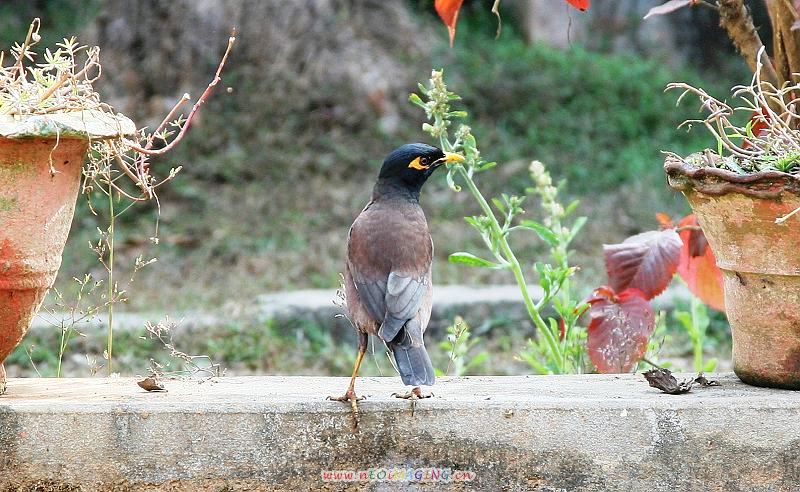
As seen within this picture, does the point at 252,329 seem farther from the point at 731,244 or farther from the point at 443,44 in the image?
the point at 443,44

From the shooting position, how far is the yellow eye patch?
3670 mm

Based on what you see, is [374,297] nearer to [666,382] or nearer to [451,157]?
[451,157]

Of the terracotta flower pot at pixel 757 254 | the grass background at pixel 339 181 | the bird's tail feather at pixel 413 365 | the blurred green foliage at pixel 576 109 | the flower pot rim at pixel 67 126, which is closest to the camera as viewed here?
the flower pot rim at pixel 67 126

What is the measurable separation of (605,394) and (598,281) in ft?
13.6

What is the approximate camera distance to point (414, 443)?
120 inches

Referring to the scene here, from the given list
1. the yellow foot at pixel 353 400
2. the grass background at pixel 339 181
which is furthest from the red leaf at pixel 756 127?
the grass background at pixel 339 181

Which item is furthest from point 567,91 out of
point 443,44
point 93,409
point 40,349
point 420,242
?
point 93,409

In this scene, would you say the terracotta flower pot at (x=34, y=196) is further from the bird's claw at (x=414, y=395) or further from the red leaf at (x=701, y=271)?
the red leaf at (x=701, y=271)

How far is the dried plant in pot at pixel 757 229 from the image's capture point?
9.62 feet

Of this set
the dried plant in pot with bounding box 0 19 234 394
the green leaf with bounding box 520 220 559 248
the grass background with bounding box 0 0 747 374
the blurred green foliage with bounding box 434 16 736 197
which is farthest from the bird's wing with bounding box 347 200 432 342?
the blurred green foliage with bounding box 434 16 736 197

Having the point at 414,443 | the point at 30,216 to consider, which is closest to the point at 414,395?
the point at 414,443

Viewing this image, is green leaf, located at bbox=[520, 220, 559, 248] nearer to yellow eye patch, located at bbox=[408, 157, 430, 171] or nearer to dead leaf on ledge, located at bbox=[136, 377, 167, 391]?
yellow eye patch, located at bbox=[408, 157, 430, 171]

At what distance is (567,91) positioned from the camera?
1105 cm

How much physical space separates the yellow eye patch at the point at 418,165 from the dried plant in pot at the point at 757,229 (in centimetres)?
84
